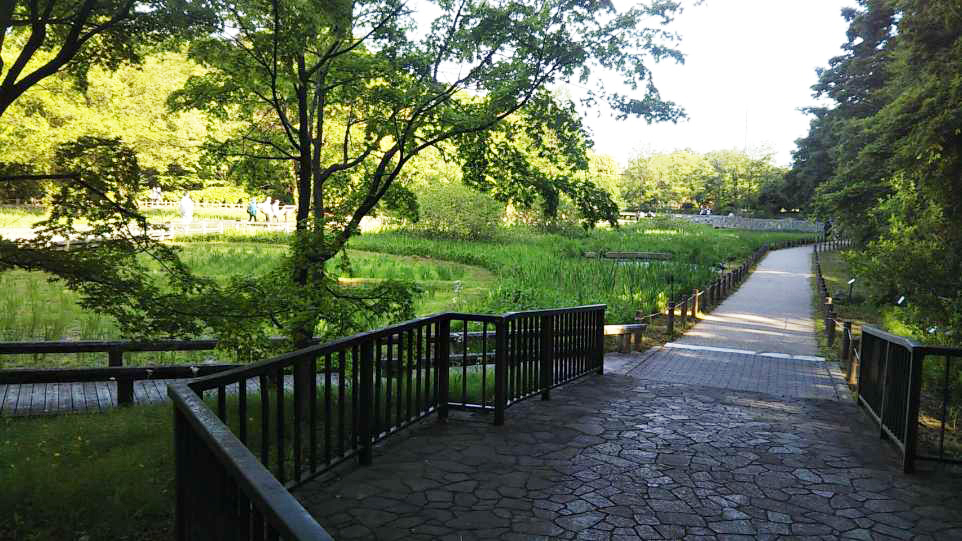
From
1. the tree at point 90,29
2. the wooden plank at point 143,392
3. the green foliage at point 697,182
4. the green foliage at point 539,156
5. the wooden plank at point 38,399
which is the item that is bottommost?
the wooden plank at point 143,392

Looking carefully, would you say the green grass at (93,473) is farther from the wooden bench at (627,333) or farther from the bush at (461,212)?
the bush at (461,212)

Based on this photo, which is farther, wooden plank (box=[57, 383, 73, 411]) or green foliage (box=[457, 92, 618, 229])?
green foliage (box=[457, 92, 618, 229])

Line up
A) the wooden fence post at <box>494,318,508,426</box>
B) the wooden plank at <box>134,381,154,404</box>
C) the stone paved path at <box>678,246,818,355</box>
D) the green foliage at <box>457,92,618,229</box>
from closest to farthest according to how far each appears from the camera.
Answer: the wooden fence post at <box>494,318,508,426</box>, the wooden plank at <box>134,381,154,404</box>, the green foliage at <box>457,92,618,229</box>, the stone paved path at <box>678,246,818,355</box>

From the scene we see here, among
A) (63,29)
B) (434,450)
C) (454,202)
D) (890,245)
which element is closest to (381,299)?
(434,450)

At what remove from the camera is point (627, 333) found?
40.8ft

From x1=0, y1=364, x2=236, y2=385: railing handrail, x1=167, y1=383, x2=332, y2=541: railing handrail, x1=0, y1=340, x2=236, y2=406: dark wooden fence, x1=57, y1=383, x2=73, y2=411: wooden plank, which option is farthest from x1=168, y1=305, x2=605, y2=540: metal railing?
x1=57, y1=383, x2=73, y2=411: wooden plank

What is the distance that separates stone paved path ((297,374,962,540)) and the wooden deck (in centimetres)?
476

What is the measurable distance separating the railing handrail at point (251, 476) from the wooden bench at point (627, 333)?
391 inches

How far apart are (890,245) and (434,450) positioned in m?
10.8

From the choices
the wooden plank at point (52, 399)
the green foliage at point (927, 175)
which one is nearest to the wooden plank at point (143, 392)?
the wooden plank at point (52, 399)

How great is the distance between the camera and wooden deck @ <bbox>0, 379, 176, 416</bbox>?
8266 millimetres

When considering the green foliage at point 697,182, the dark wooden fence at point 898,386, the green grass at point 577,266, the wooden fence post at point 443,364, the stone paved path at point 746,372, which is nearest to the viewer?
the dark wooden fence at point 898,386

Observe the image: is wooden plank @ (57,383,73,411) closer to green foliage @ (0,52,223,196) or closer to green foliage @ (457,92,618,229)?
green foliage @ (457,92,618,229)

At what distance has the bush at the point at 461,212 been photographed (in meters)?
38.7
